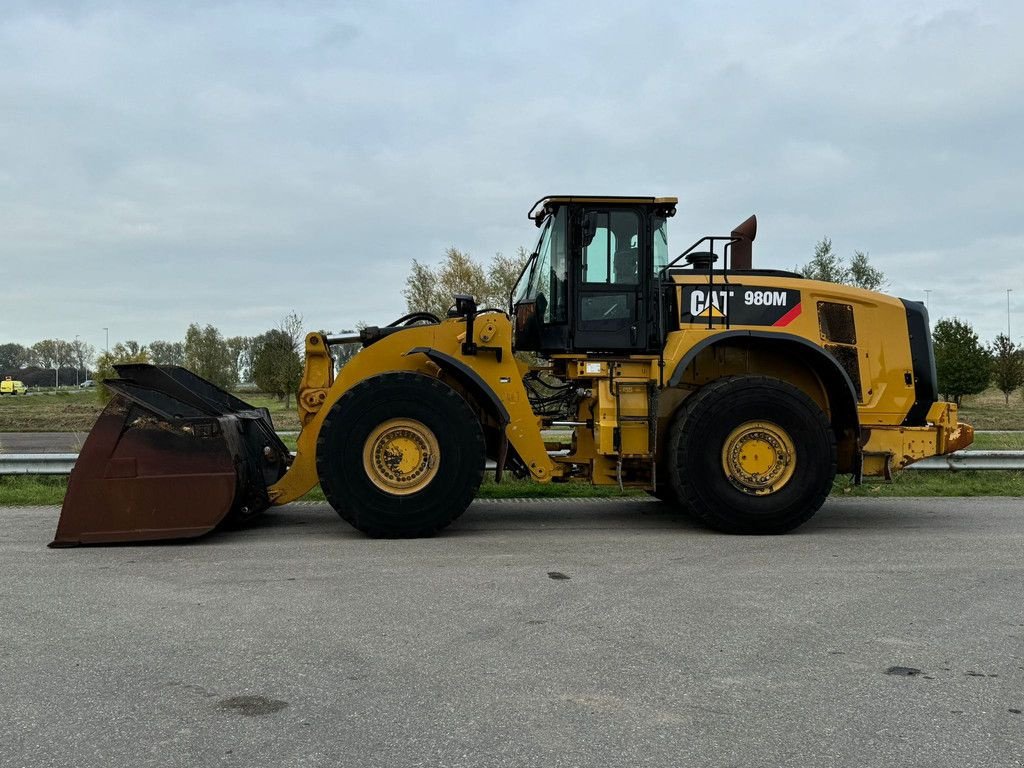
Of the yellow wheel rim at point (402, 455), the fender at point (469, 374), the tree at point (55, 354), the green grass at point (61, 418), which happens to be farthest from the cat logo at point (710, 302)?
the tree at point (55, 354)

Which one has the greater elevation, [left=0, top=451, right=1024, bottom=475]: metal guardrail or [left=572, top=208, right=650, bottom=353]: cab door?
[left=572, top=208, right=650, bottom=353]: cab door

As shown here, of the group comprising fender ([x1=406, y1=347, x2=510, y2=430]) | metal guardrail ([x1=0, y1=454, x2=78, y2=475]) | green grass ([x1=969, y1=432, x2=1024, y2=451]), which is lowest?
green grass ([x1=969, y1=432, x2=1024, y2=451])

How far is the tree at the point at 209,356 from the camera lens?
3228cm

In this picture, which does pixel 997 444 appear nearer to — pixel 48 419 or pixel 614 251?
pixel 614 251

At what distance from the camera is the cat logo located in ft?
26.3

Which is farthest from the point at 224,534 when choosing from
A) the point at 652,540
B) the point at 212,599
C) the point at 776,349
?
the point at 776,349

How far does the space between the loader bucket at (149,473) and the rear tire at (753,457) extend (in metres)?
3.87

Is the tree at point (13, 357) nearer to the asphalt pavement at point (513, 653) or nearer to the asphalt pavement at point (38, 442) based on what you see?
the asphalt pavement at point (38, 442)

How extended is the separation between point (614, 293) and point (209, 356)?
2775 centimetres

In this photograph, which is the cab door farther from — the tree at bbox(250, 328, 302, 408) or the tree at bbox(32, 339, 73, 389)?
the tree at bbox(32, 339, 73, 389)

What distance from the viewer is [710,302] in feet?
26.4

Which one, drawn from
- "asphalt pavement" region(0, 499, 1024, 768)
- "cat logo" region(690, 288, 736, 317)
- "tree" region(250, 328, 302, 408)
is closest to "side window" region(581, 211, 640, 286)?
"cat logo" region(690, 288, 736, 317)

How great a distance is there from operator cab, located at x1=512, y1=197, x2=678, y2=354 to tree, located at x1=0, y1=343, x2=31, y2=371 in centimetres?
13087

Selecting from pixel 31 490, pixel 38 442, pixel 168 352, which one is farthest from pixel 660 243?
pixel 168 352
